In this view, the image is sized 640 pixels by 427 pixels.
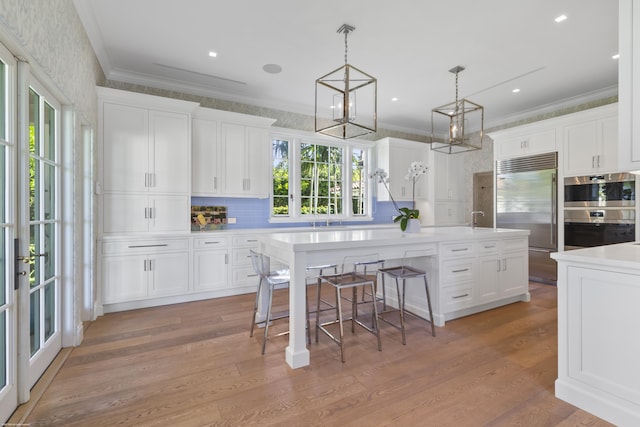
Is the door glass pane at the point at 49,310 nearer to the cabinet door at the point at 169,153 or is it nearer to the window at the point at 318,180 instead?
the cabinet door at the point at 169,153

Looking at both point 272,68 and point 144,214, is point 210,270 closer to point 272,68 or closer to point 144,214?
point 144,214

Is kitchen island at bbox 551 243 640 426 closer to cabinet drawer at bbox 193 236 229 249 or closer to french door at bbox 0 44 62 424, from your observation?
french door at bbox 0 44 62 424

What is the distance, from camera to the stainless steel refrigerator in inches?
181

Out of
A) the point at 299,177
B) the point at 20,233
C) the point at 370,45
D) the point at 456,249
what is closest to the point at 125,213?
the point at 20,233

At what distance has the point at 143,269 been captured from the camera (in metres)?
3.61

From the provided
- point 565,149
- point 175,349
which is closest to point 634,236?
point 565,149

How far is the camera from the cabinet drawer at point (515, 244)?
359 cm

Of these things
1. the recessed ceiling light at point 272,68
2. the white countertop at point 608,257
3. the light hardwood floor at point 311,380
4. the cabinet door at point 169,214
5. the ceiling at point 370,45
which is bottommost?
the light hardwood floor at point 311,380

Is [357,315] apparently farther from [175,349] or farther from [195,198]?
[195,198]

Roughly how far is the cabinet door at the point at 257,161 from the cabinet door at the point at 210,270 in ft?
3.49

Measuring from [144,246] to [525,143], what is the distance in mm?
5732

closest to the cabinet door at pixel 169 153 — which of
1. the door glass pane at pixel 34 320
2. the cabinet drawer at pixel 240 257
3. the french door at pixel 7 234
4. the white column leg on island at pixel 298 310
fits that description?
the cabinet drawer at pixel 240 257

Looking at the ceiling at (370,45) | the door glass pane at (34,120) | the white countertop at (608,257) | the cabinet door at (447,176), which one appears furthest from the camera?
the cabinet door at (447,176)

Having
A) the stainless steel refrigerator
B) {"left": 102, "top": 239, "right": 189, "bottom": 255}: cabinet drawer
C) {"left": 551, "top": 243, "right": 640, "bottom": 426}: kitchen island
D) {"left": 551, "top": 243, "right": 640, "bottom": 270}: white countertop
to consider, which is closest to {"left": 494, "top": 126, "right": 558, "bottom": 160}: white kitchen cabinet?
the stainless steel refrigerator
